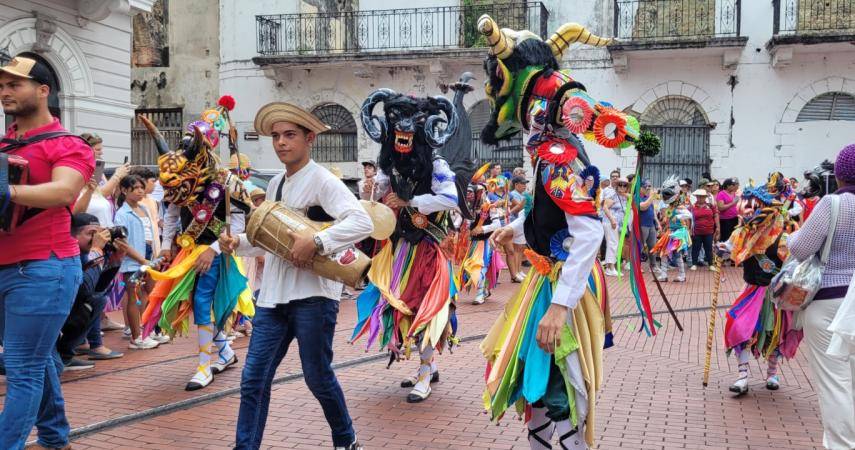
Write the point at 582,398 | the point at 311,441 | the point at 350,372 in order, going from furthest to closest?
the point at 350,372
the point at 311,441
the point at 582,398

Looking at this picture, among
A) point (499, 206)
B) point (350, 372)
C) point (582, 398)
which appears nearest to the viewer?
point (582, 398)

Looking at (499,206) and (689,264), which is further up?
(499,206)

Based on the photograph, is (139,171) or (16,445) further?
(139,171)

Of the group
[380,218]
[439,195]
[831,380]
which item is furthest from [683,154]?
[380,218]

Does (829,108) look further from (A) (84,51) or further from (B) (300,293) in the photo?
(B) (300,293)

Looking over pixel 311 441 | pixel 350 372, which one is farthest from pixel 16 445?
pixel 350 372

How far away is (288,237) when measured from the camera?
4230 millimetres

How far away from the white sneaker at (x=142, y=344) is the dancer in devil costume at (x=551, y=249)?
215 inches

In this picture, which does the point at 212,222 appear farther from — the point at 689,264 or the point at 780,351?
the point at 689,264

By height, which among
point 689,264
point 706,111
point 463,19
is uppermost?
point 463,19

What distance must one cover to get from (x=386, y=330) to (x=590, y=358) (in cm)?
273

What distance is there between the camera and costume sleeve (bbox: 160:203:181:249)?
22.2 feet

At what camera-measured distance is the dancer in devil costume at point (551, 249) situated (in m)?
3.86

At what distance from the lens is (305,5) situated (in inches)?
962
